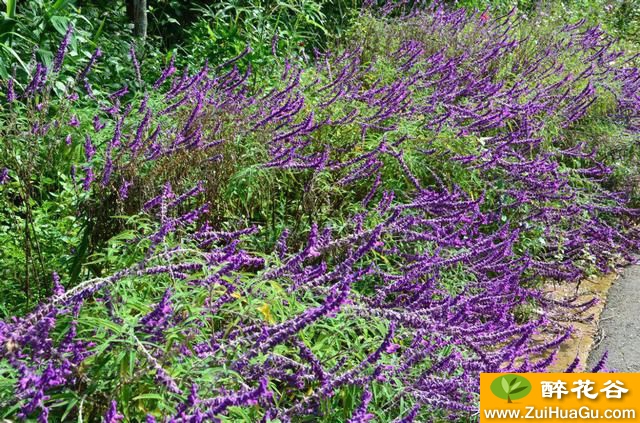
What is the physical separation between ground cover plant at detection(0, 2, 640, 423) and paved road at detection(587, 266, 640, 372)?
0.18m

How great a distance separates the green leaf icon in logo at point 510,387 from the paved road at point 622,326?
1.16 m

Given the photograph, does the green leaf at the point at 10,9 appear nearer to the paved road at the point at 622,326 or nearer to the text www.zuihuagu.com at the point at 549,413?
the text www.zuihuagu.com at the point at 549,413

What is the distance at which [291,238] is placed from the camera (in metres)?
3.50

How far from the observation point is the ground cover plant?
2039mm

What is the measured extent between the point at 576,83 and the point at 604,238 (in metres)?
2.02

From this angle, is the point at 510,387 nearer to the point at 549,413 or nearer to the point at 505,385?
the point at 505,385

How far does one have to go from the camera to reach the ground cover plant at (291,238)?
80.3 inches

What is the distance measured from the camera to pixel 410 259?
3525 mm

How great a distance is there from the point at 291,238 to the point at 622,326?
6.90 ft

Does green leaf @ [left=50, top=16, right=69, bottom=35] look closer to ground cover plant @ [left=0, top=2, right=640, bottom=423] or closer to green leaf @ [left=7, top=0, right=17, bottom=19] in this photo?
green leaf @ [left=7, top=0, right=17, bottom=19]

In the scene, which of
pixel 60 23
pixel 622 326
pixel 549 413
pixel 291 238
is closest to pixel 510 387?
pixel 549 413

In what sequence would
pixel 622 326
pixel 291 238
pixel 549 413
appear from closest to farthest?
pixel 549 413
pixel 291 238
pixel 622 326

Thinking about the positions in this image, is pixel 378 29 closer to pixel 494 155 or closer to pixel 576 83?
pixel 576 83

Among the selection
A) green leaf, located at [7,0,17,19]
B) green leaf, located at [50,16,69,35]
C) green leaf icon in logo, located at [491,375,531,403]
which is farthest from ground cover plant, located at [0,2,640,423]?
green leaf, located at [7,0,17,19]
